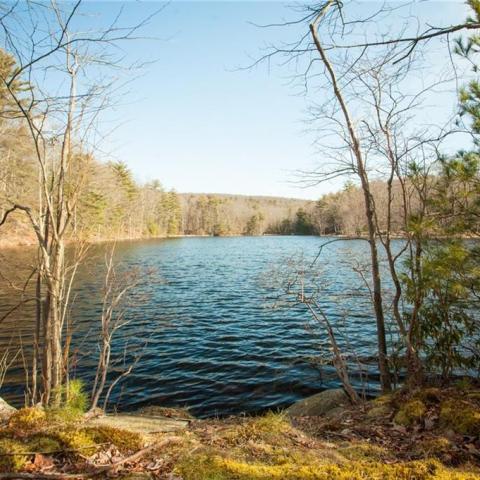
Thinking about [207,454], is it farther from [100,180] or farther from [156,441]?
[100,180]

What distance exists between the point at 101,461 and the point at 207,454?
2.45 ft

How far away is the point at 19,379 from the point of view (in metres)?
7.58

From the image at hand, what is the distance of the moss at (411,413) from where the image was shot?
3.33 m

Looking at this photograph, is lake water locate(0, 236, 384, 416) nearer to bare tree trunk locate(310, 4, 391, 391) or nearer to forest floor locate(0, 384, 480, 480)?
bare tree trunk locate(310, 4, 391, 391)

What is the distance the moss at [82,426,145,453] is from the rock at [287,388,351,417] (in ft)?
11.2

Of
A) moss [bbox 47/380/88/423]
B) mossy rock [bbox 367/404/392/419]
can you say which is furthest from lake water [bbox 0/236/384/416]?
mossy rock [bbox 367/404/392/419]

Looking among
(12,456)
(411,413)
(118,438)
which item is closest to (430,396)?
(411,413)

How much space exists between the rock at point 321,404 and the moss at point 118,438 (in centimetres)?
341

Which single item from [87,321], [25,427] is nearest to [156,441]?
[25,427]

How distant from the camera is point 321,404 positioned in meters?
5.59

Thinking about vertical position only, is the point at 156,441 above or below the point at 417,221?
below

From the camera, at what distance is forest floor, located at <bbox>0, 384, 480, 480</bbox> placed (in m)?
2.15

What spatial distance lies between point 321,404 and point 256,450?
3.50m

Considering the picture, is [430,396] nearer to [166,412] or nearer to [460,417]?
[460,417]
